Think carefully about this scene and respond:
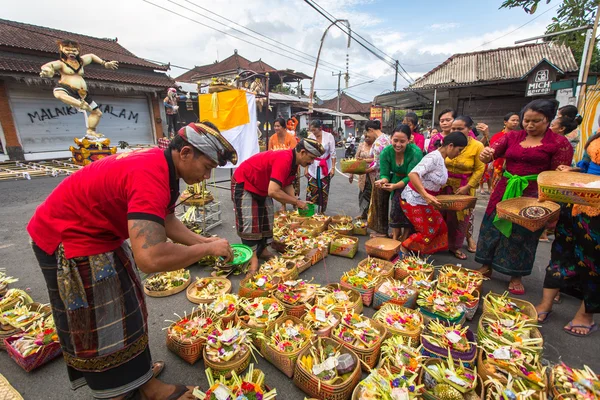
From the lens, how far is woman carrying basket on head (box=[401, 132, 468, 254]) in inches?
117

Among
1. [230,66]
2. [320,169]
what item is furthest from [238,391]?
[230,66]

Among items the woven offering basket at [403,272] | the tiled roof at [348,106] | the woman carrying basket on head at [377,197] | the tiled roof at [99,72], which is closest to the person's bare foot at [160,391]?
the woven offering basket at [403,272]

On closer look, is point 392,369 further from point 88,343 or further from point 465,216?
point 465,216

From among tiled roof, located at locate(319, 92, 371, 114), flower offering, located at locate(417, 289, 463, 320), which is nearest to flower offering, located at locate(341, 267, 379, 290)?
flower offering, located at locate(417, 289, 463, 320)

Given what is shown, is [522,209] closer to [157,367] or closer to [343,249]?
[343,249]

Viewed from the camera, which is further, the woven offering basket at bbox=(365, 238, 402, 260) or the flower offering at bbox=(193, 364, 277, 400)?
the woven offering basket at bbox=(365, 238, 402, 260)

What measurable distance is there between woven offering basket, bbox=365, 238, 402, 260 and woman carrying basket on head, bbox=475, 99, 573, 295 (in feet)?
2.97

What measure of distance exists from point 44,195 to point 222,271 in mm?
5730

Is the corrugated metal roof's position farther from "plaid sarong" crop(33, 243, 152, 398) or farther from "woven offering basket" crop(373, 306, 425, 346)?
"plaid sarong" crop(33, 243, 152, 398)

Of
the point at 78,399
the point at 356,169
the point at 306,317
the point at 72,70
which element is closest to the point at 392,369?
the point at 306,317

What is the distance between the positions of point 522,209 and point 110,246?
3046 mm

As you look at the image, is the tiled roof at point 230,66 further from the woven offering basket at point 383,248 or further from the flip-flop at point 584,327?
the flip-flop at point 584,327

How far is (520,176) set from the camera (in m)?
2.70

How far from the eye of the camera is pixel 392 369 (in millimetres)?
1826
